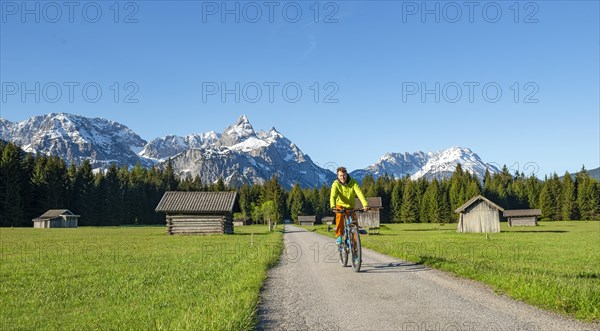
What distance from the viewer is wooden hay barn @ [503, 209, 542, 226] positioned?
88.9 metres

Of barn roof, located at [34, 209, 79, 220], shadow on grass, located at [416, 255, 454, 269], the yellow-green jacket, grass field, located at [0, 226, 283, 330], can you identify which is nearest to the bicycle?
the yellow-green jacket

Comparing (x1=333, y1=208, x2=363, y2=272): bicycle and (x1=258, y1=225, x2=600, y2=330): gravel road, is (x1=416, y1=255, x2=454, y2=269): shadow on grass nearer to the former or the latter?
(x1=258, y1=225, x2=600, y2=330): gravel road

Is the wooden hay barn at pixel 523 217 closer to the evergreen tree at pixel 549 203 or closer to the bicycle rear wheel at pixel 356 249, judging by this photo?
the evergreen tree at pixel 549 203

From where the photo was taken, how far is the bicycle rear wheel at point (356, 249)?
11.2m

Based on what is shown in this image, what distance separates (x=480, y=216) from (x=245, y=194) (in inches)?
3961

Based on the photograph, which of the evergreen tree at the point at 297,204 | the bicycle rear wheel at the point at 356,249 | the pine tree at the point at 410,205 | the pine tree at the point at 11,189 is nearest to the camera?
the bicycle rear wheel at the point at 356,249

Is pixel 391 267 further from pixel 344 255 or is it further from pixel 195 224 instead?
pixel 195 224

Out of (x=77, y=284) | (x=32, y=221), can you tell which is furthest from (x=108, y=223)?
(x=77, y=284)

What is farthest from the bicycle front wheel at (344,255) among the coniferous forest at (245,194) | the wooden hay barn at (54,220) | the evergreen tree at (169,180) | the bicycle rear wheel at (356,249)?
the evergreen tree at (169,180)

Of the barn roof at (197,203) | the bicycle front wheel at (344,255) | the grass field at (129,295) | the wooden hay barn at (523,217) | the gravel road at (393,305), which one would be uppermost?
the barn roof at (197,203)

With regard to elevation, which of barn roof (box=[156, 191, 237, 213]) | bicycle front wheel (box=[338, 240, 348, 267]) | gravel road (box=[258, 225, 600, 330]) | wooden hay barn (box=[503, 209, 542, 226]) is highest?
barn roof (box=[156, 191, 237, 213])

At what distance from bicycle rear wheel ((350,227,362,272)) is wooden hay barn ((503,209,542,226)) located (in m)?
88.0

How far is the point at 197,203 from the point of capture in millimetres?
50312

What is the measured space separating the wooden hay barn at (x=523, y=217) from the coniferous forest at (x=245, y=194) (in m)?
26.9
